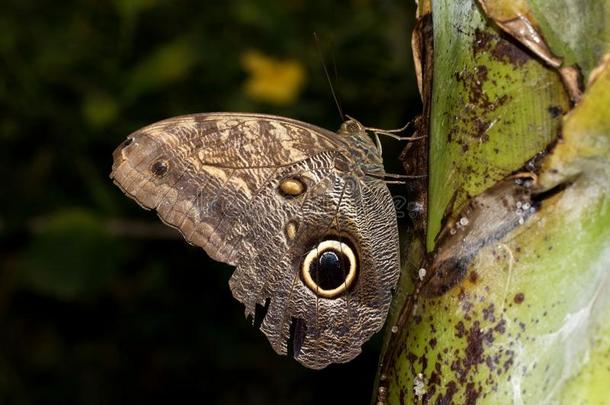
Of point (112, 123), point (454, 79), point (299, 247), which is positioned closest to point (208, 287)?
point (112, 123)

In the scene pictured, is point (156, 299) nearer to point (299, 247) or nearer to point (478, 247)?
point (299, 247)

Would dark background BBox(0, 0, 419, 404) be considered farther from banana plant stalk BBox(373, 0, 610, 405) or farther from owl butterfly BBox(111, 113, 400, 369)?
banana plant stalk BBox(373, 0, 610, 405)

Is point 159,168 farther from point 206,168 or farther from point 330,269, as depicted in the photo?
point 330,269

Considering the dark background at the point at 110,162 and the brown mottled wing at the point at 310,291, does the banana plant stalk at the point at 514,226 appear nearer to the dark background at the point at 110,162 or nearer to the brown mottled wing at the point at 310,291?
the brown mottled wing at the point at 310,291

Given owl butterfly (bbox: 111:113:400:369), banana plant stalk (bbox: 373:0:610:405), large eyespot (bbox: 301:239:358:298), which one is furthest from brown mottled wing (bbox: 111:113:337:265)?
banana plant stalk (bbox: 373:0:610:405)

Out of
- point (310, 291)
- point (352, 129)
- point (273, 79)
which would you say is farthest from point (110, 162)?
point (310, 291)

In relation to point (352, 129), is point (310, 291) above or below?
below
